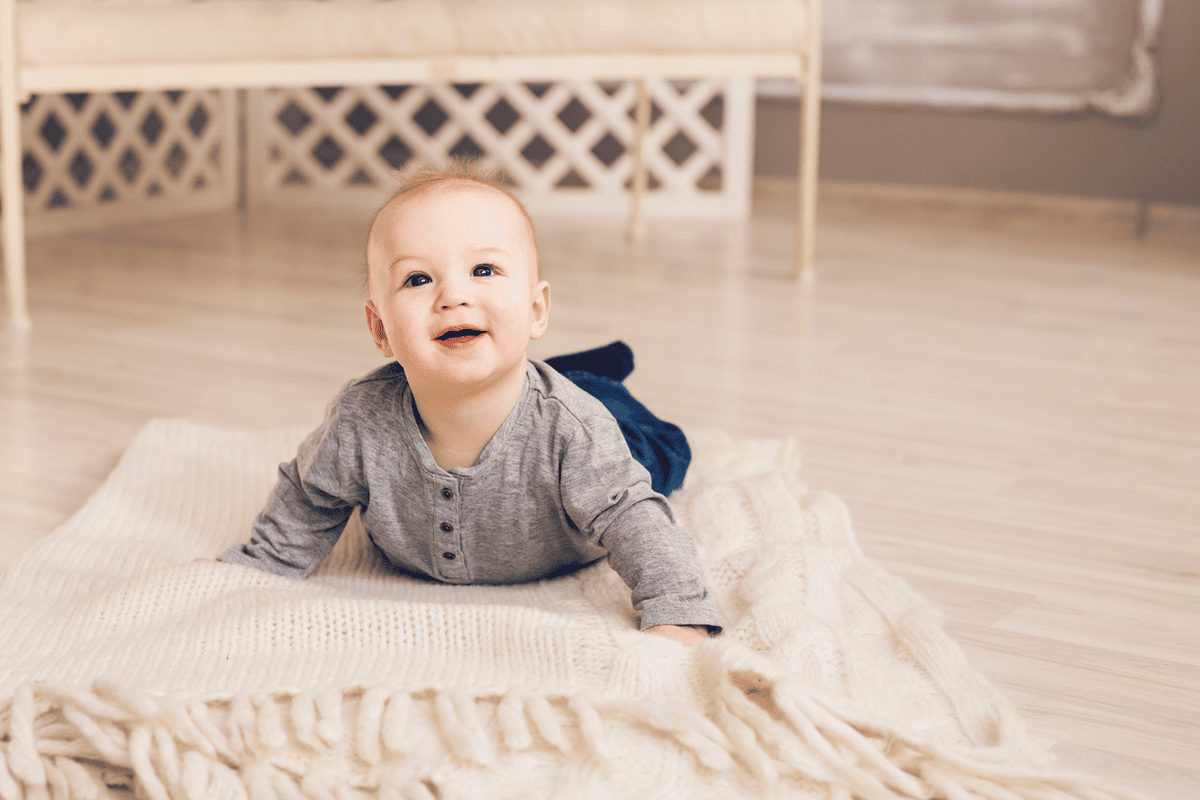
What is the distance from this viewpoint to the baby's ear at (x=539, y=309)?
757mm

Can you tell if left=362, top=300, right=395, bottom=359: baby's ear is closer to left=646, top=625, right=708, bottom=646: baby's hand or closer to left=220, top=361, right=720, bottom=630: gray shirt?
left=220, top=361, right=720, bottom=630: gray shirt

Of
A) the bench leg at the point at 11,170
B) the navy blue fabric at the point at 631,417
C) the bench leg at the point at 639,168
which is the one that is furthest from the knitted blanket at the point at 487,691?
the bench leg at the point at 639,168

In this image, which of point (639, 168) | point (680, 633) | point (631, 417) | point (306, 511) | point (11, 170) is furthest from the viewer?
point (639, 168)

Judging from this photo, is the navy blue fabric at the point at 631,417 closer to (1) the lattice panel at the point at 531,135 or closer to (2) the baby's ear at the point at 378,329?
(2) the baby's ear at the point at 378,329

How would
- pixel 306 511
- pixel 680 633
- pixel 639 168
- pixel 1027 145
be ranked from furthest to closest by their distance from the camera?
pixel 1027 145, pixel 639 168, pixel 306 511, pixel 680 633

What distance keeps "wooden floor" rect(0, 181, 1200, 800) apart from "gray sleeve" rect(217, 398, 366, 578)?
0.23 meters

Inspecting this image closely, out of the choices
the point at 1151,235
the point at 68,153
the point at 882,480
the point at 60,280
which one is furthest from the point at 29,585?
the point at 1151,235

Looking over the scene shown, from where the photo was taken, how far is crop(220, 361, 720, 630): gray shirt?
2.48 feet

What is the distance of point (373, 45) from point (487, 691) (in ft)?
4.38

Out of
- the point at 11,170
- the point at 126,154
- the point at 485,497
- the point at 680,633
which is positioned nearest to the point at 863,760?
the point at 680,633

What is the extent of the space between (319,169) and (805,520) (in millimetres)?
2191

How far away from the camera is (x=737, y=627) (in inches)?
27.9

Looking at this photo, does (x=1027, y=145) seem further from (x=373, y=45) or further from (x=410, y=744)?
(x=410, y=744)

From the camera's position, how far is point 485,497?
2.52 ft
